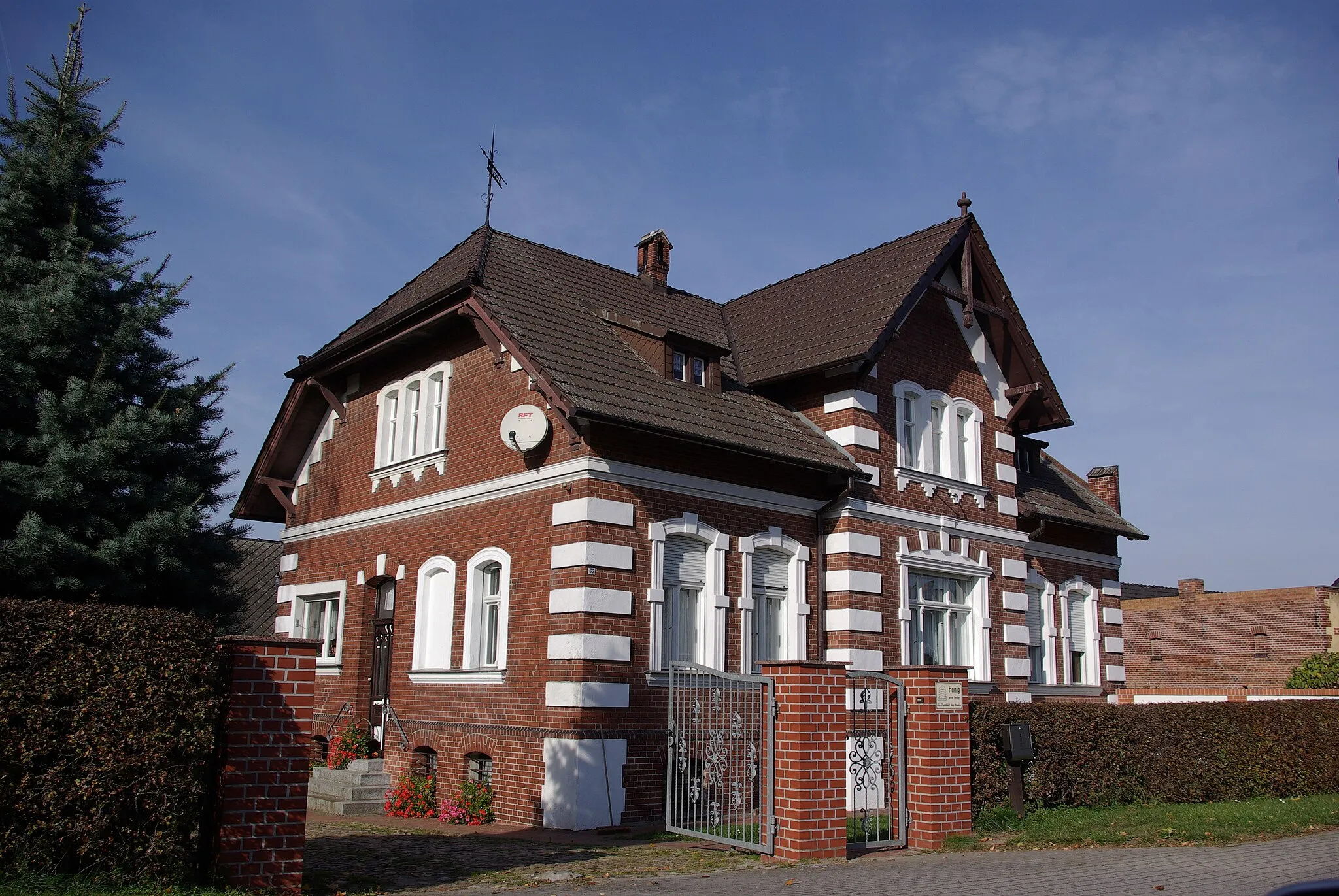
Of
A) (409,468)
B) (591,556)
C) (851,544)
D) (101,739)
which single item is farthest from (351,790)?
(101,739)

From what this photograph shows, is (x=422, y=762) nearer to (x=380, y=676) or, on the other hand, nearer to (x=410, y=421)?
(x=380, y=676)

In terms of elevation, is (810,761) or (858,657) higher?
(858,657)

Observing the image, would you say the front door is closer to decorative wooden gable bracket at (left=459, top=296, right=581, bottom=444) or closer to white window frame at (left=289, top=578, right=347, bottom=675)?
white window frame at (left=289, top=578, right=347, bottom=675)

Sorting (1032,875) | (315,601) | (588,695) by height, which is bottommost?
(1032,875)

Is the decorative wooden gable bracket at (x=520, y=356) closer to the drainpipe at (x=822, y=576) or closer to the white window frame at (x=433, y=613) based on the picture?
the white window frame at (x=433, y=613)

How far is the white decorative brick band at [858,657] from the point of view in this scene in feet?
53.0

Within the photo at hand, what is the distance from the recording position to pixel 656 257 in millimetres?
21391

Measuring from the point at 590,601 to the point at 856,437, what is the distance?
556 centimetres

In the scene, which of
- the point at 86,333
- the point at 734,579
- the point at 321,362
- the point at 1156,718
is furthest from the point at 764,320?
the point at 86,333

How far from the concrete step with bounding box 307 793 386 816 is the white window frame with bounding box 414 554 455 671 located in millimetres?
1950

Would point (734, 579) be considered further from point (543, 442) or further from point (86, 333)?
point (86, 333)

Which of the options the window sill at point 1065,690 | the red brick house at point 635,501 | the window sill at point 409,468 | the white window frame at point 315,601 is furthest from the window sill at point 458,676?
the window sill at point 1065,690

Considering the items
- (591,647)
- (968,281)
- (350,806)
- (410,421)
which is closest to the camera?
(591,647)

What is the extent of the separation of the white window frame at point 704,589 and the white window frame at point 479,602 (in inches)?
79.7
